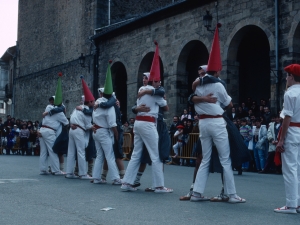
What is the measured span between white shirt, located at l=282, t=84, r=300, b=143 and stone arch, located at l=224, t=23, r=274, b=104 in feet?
41.9

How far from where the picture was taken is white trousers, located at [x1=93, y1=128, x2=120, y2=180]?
382 inches

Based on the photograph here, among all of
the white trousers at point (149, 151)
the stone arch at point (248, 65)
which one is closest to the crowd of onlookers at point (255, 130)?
the stone arch at point (248, 65)

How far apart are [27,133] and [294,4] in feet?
47.9

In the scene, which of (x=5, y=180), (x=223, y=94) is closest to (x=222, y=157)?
(x=223, y=94)

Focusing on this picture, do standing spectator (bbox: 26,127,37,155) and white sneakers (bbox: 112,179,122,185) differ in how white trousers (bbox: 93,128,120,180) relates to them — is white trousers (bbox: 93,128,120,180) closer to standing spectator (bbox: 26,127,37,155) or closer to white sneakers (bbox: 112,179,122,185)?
white sneakers (bbox: 112,179,122,185)

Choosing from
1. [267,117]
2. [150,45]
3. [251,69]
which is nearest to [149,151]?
[267,117]

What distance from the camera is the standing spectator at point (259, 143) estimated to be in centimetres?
1491

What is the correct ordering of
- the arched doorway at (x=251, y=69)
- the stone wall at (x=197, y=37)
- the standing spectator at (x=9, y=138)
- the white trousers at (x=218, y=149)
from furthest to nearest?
the standing spectator at (x=9, y=138) < the arched doorway at (x=251, y=69) < the stone wall at (x=197, y=37) < the white trousers at (x=218, y=149)

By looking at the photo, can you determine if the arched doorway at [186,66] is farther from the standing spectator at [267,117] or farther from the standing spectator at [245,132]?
the standing spectator at [245,132]

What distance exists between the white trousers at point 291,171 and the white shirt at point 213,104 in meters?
1.15

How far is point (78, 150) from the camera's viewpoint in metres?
11.1

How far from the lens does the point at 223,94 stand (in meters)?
7.27

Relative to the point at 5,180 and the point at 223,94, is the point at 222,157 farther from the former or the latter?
the point at 5,180

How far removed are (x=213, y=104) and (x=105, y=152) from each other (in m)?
3.16
